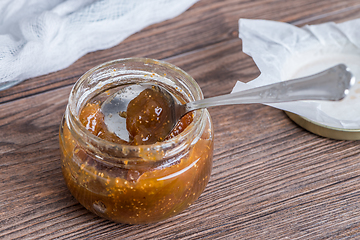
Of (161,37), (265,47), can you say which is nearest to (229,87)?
(265,47)

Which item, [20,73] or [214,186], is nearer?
[214,186]

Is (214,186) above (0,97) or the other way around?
the other way around

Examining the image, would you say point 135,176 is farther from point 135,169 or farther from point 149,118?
point 149,118

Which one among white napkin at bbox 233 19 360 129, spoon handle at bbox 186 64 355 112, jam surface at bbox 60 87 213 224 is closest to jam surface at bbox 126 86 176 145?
jam surface at bbox 60 87 213 224

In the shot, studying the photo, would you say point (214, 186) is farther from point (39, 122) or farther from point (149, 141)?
point (39, 122)

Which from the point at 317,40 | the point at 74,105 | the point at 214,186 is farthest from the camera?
the point at 317,40

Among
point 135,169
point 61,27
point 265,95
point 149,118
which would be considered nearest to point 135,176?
point 135,169

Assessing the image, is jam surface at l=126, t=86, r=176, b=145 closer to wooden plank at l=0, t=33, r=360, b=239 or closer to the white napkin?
wooden plank at l=0, t=33, r=360, b=239
